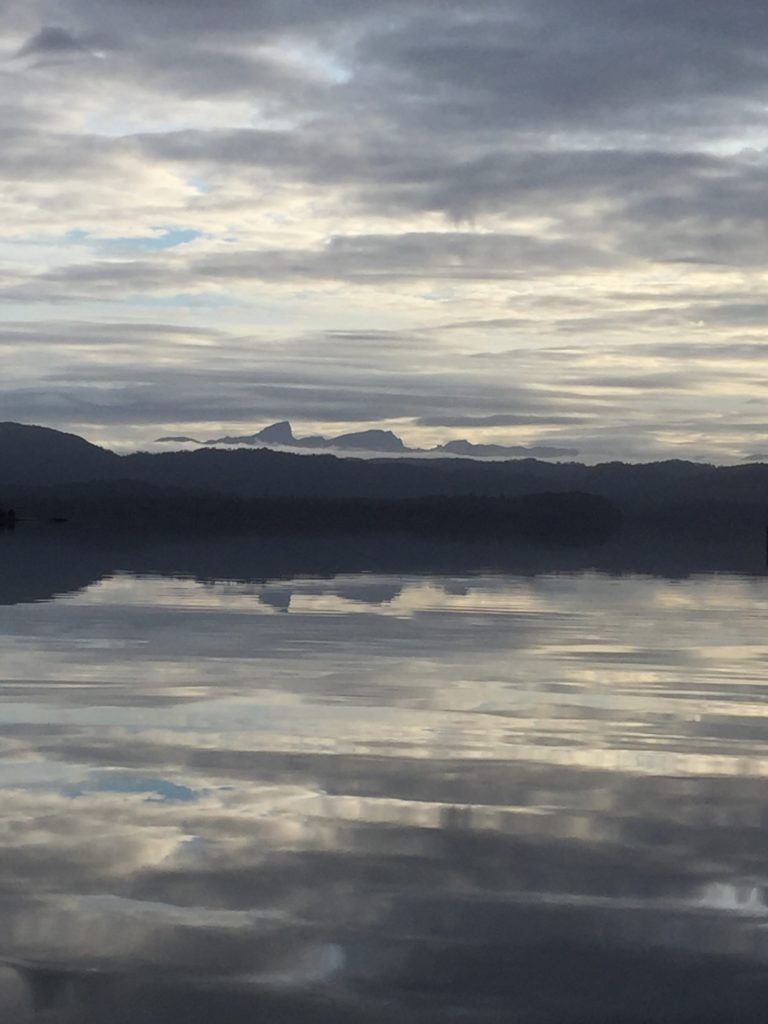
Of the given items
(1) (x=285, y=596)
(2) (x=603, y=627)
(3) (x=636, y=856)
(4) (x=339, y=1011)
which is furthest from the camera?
(1) (x=285, y=596)

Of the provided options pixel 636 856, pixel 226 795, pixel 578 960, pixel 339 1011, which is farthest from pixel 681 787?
pixel 339 1011

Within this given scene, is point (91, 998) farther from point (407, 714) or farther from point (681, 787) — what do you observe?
point (407, 714)

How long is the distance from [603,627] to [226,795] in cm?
1950

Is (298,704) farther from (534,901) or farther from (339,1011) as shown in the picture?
(339,1011)

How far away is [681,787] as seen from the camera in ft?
46.5

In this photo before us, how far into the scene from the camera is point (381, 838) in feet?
39.2

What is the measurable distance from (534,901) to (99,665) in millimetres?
14449

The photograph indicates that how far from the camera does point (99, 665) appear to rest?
2366 centimetres

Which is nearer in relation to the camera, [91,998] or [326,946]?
[91,998]

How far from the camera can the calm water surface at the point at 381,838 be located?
8.51 meters

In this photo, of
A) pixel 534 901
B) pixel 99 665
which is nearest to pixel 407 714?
pixel 99 665

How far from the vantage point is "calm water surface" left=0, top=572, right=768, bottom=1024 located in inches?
335

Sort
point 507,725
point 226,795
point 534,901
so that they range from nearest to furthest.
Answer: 1. point 534,901
2. point 226,795
3. point 507,725

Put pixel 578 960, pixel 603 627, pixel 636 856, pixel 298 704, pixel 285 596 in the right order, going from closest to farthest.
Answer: pixel 578 960 → pixel 636 856 → pixel 298 704 → pixel 603 627 → pixel 285 596
